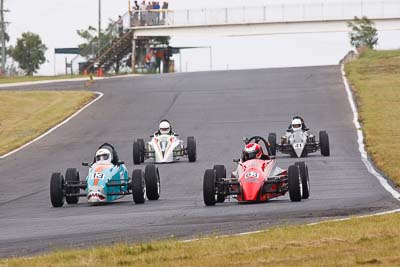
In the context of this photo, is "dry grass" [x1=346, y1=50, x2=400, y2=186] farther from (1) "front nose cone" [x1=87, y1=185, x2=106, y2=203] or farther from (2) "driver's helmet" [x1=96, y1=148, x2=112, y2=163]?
(1) "front nose cone" [x1=87, y1=185, x2=106, y2=203]

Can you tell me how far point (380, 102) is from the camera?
49.5 meters

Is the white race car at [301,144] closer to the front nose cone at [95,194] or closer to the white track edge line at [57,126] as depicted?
the white track edge line at [57,126]

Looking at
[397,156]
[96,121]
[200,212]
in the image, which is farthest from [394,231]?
[96,121]

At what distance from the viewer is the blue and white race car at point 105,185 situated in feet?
73.9

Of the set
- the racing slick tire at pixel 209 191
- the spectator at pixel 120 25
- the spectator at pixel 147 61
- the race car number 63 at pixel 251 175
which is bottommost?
the racing slick tire at pixel 209 191

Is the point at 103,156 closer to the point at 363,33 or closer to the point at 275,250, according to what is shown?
the point at 275,250

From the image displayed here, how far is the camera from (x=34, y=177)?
31141mm

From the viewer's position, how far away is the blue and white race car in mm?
22531

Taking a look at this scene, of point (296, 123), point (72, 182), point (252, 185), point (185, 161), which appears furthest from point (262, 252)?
point (296, 123)

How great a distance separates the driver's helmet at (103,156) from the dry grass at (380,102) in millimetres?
5661

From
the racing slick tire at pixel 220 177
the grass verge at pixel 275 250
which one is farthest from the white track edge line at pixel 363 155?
the grass verge at pixel 275 250

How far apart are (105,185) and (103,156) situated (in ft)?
3.61

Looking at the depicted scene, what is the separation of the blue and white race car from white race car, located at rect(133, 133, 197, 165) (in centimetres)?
978

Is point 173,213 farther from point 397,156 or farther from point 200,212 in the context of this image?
point 397,156
